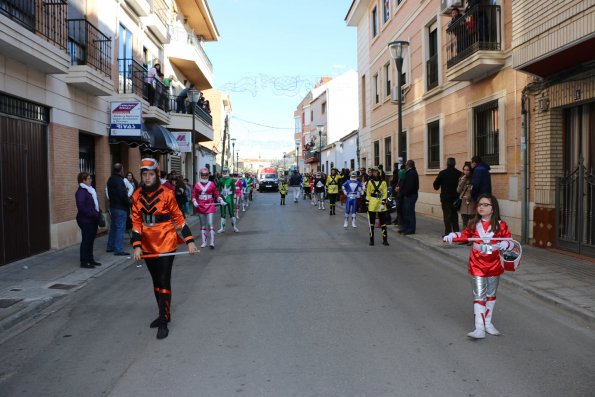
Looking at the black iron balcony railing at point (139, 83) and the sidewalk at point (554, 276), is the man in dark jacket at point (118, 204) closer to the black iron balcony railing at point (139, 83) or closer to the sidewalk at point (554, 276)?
the sidewalk at point (554, 276)

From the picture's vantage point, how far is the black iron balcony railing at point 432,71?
55.2 ft

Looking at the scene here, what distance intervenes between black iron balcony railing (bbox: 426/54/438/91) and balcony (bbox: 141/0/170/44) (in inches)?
386

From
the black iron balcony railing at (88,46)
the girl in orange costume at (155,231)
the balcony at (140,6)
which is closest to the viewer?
the girl in orange costume at (155,231)

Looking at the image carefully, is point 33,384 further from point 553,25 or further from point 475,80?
point 475,80

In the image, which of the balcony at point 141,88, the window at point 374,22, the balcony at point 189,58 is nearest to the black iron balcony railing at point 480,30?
the balcony at point 141,88

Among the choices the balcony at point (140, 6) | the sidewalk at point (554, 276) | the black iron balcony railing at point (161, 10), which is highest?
the black iron balcony railing at point (161, 10)

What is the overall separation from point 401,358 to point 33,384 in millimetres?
2902

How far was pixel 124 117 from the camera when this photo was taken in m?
14.2

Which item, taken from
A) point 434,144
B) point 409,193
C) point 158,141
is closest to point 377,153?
point 434,144

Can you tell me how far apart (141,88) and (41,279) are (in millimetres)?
10983

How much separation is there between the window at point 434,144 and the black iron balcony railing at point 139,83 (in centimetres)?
973

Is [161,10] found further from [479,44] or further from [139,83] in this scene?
[479,44]

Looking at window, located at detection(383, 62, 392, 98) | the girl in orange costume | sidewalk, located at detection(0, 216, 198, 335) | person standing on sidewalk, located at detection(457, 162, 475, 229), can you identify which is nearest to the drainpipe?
person standing on sidewalk, located at detection(457, 162, 475, 229)

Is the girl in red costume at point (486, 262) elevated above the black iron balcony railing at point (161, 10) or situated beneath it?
situated beneath
